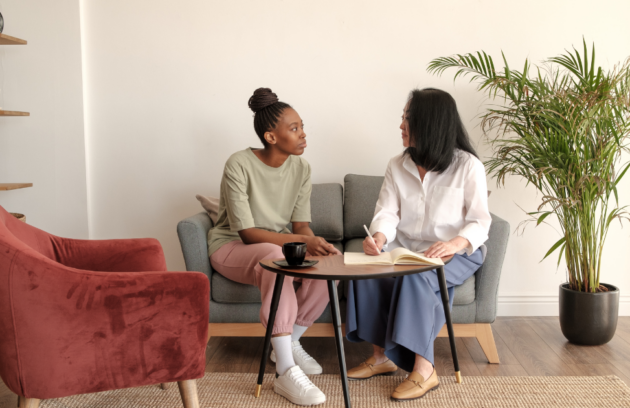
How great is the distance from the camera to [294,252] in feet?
5.07

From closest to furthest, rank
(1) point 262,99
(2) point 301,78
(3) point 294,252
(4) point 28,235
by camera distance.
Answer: (3) point 294,252 < (4) point 28,235 < (1) point 262,99 < (2) point 301,78

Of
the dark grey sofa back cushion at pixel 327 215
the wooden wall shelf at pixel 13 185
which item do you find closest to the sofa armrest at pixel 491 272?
the dark grey sofa back cushion at pixel 327 215

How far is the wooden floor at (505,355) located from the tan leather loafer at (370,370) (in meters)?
0.06

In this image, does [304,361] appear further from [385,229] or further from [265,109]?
[265,109]

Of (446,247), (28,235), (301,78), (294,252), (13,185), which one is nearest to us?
(294,252)

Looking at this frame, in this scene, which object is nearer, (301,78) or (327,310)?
(327,310)

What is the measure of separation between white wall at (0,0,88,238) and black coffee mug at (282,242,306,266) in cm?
180

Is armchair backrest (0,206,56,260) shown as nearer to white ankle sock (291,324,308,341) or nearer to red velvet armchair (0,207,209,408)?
red velvet armchair (0,207,209,408)

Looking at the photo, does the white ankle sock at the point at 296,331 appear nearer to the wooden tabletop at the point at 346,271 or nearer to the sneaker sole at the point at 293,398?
the sneaker sole at the point at 293,398

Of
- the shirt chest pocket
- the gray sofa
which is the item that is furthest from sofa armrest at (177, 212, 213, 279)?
the shirt chest pocket

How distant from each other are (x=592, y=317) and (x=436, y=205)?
0.92 m

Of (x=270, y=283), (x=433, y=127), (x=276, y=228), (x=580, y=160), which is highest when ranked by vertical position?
(x=433, y=127)

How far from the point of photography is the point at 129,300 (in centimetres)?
133

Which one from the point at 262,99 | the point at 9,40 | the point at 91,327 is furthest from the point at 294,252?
the point at 9,40
